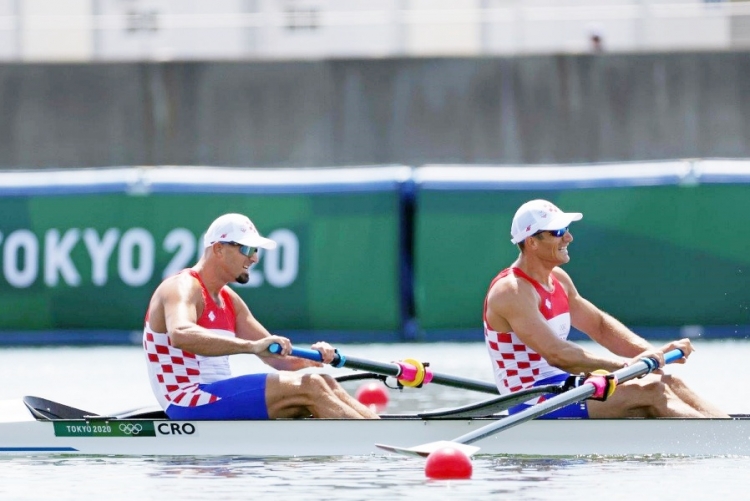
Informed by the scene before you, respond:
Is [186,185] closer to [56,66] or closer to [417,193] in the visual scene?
[417,193]

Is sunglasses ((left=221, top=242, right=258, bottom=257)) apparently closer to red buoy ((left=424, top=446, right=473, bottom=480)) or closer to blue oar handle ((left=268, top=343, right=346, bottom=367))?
Answer: blue oar handle ((left=268, top=343, right=346, bottom=367))

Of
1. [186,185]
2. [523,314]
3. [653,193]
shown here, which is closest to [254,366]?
[186,185]

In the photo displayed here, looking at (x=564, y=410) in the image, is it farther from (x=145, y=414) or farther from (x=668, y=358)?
(x=145, y=414)

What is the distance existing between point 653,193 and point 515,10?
5.10 m

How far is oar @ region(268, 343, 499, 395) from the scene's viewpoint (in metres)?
9.19

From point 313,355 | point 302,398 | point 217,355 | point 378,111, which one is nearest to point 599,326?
point 313,355

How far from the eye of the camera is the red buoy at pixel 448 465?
8.29m

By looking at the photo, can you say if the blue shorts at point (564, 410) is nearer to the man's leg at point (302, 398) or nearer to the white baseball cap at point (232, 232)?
the man's leg at point (302, 398)

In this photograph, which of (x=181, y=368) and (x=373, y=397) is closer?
(x=181, y=368)

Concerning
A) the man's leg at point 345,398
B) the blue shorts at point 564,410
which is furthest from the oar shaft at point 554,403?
the man's leg at point 345,398

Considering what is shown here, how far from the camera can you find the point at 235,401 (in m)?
8.93

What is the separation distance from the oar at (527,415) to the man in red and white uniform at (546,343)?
0.18 metres

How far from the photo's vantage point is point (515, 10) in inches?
802

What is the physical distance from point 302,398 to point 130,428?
38.9 inches
